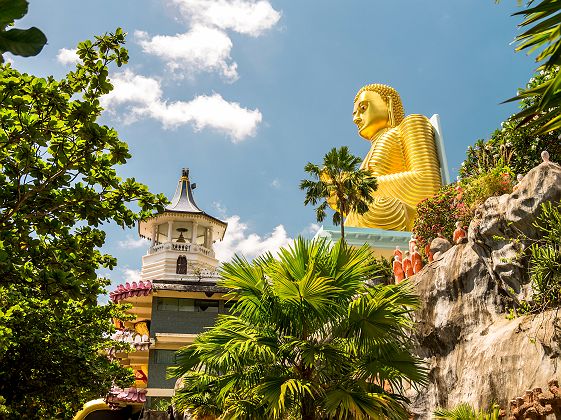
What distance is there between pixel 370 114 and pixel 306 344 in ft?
90.7

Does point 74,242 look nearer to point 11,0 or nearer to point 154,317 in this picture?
point 11,0

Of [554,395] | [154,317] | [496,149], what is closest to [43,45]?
[554,395]

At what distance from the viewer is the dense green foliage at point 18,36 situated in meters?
1.83

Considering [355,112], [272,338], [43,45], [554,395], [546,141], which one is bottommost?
[554,395]

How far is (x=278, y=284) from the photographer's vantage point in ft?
27.9

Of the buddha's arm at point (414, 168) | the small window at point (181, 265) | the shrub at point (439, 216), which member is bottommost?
the shrub at point (439, 216)

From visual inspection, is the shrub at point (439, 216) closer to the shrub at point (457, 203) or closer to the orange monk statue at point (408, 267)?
the shrub at point (457, 203)

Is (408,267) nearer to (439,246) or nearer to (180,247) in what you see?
(439,246)

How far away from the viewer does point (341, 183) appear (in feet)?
71.3

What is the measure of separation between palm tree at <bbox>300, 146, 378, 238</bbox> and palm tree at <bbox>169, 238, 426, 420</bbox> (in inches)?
487

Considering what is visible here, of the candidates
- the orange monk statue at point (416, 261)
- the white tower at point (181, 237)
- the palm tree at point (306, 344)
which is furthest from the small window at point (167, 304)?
the palm tree at point (306, 344)

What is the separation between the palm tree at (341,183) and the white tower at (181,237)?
1782 cm

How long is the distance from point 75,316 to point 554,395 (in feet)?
29.8

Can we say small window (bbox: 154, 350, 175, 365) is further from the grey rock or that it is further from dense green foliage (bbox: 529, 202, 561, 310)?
dense green foliage (bbox: 529, 202, 561, 310)
